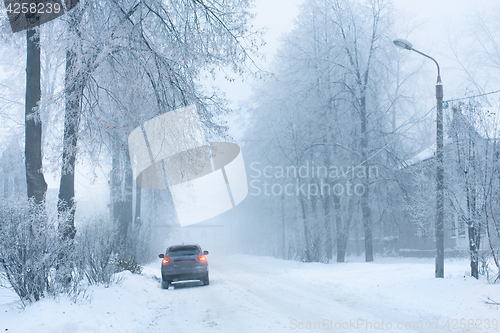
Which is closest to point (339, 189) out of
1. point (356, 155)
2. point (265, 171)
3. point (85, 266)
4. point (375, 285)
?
point (356, 155)

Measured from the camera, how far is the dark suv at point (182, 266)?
14703mm

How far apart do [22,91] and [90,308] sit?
1803 cm

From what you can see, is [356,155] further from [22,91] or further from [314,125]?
[22,91]

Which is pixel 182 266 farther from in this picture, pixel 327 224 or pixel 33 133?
pixel 327 224

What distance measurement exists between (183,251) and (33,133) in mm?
7287

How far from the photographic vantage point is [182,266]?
14852 millimetres

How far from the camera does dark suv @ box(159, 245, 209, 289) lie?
14.7 meters

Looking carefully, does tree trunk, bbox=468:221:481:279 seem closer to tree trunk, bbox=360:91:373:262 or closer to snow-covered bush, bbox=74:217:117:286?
snow-covered bush, bbox=74:217:117:286

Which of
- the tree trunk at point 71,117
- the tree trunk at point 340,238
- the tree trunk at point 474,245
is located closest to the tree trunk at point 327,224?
the tree trunk at point 340,238

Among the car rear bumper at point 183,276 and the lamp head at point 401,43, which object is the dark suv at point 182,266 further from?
the lamp head at point 401,43

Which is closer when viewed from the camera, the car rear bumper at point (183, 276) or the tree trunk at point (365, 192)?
the car rear bumper at point (183, 276)

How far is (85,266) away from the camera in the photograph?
1059 centimetres
